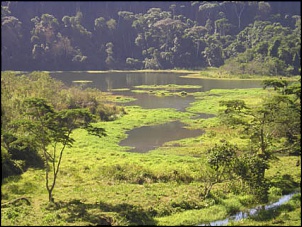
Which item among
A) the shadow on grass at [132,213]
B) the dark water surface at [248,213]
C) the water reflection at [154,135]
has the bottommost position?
the water reflection at [154,135]

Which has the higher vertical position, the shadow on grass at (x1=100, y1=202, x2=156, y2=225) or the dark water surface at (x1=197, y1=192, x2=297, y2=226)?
the shadow on grass at (x1=100, y1=202, x2=156, y2=225)

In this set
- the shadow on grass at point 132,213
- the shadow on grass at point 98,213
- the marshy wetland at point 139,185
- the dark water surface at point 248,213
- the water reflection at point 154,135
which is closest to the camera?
the shadow on grass at point 98,213

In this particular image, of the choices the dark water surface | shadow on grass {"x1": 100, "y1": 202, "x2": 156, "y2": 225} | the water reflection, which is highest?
shadow on grass {"x1": 100, "y1": 202, "x2": 156, "y2": 225}

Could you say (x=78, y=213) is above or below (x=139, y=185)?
above

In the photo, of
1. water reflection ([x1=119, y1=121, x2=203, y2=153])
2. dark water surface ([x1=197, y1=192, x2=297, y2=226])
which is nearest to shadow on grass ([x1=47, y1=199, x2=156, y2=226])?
dark water surface ([x1=197, y1=192, x2=297, y2=226])

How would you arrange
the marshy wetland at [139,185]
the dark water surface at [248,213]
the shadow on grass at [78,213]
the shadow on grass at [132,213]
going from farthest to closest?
the dark water surface at [248,213], the marshy wetland at [139,185], the shadow on grass at [132,213], the shadow on grass at [78,213]

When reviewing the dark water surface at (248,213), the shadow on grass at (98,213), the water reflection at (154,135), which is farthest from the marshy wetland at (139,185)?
the dark water surface at (248,213)

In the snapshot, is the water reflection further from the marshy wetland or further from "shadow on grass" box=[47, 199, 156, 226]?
"shadow on grass" box=[47, 199, 156, 226]

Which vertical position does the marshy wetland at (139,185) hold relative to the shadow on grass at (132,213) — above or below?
below

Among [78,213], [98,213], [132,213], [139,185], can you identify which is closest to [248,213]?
[132,213]

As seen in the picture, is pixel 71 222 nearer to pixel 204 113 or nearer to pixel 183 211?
pixel 183 211

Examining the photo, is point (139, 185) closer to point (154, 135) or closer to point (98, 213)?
point (98, 213)

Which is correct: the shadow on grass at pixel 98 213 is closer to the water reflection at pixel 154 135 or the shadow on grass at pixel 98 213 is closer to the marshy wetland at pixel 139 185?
the marshy wetland at pixel 139 185

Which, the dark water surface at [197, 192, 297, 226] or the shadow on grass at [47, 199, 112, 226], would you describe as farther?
the dark water surface at [197, 192, 297, 226]
